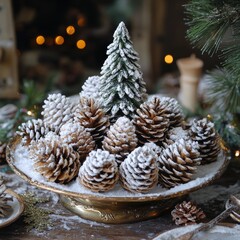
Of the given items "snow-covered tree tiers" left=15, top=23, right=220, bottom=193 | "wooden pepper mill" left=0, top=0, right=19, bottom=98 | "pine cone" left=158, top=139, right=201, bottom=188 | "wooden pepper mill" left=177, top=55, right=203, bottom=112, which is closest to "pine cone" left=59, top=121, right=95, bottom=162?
"snow-covered tree tiers" left=15, top=23, right=220, bottom=193

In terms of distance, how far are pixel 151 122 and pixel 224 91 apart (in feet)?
0.89

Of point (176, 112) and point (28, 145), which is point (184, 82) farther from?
point (28, 145)

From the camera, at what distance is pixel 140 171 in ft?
2.27

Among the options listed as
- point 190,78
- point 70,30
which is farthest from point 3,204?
point 70,30

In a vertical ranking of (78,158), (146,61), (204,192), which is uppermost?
(78,158)

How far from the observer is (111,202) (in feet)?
2.34

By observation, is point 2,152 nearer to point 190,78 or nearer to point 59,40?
point 190,78

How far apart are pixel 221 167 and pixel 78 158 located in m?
0.22

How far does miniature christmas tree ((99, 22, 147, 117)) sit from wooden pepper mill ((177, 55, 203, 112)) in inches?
16.6

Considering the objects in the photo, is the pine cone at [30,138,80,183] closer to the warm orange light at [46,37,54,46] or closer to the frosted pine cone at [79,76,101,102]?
the frosted pine cone at [79,76,101,102]

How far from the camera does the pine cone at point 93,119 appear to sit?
77 cm

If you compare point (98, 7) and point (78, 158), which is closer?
point (78, 158)

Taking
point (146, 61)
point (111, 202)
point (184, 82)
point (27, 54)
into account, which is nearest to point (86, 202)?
point (111, 202)

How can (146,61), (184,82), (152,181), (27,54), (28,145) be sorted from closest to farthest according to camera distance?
(152,181) < (28,145) < (184,82) < (27,54) < (146,61)
